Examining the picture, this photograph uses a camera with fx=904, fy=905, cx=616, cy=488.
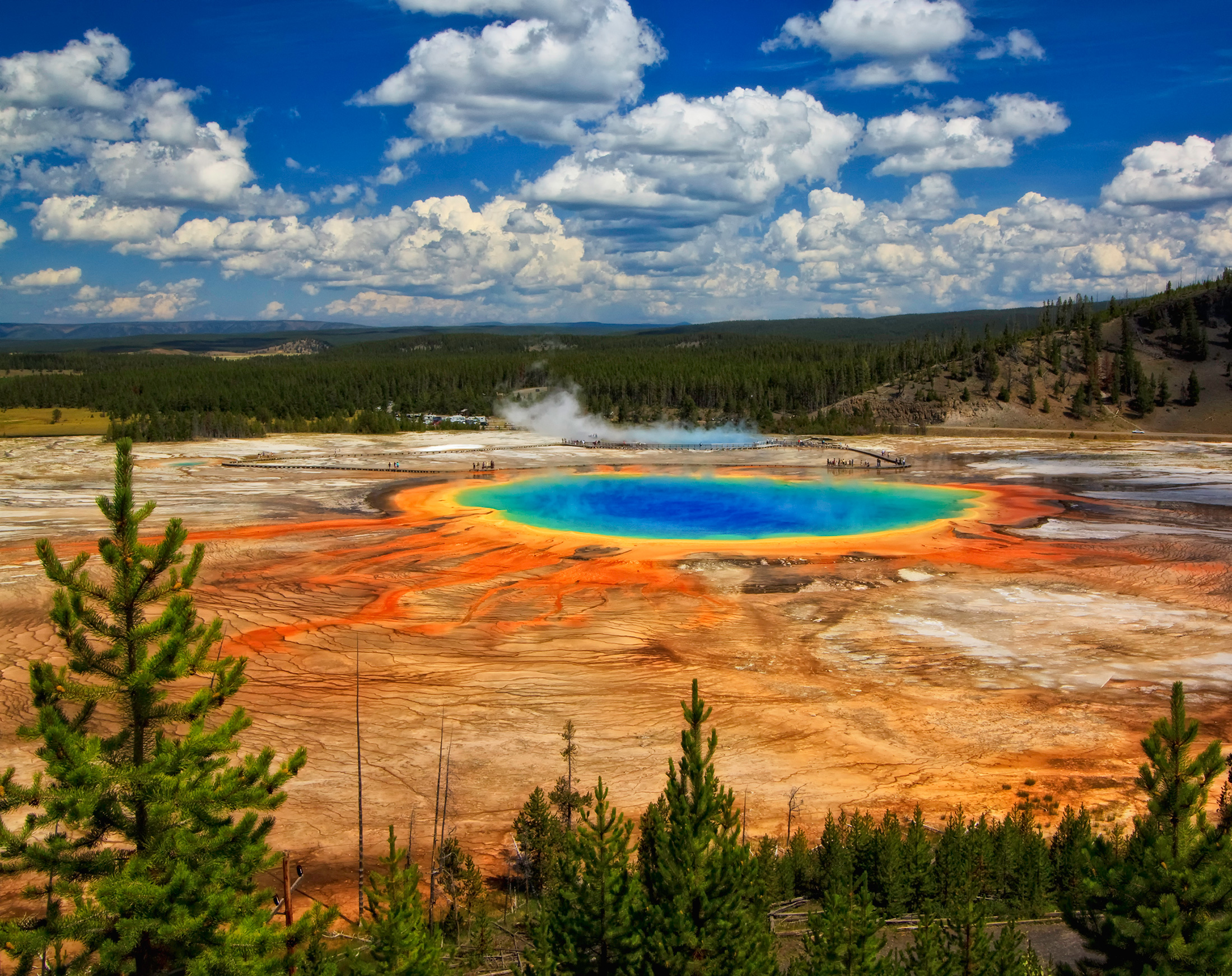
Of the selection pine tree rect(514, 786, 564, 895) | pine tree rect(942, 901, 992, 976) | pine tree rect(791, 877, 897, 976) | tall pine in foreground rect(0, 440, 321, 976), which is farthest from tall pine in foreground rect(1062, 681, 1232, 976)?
pine tree rect(514, 786, 564, 895)

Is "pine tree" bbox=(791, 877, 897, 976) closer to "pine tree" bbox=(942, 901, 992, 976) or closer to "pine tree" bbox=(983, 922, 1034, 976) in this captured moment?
"pine tree" bbox=(942, 901, 992, 976)

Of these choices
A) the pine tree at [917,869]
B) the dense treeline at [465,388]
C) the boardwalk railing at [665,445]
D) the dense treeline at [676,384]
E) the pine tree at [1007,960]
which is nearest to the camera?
the pine tree at [1007,960]

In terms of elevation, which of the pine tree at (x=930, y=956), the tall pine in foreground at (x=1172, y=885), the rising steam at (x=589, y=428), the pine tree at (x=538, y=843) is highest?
the rising steam at (x=589, y=428)

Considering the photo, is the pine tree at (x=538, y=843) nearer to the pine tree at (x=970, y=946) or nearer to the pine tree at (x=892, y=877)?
the pine tree at (x=892, y=877)

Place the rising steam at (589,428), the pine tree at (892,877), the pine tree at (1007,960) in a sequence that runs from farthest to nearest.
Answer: the rising steam at (589,428)
the pine tree at (892,877)
the pine tree at (1007,960)

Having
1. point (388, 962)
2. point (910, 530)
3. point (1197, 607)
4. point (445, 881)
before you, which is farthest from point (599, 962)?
point (910, 530)

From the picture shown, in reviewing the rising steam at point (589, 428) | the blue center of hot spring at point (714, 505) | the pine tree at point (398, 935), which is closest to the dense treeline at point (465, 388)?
the rising steam at point (589, 428)

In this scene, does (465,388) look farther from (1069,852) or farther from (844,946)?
(844,946)
